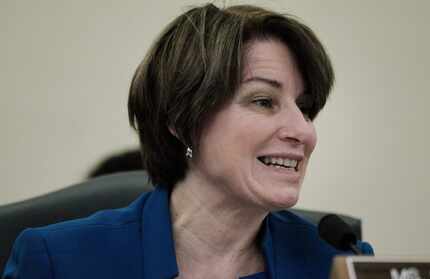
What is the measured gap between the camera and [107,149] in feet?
8.47

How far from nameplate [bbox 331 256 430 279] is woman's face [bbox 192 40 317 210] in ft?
1.51

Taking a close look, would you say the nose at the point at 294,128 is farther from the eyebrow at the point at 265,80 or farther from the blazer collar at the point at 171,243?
the blazer collar at the point at 171,243

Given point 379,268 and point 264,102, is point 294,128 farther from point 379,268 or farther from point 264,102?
point 379,268

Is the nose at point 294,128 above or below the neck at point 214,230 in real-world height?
above

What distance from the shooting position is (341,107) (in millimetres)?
2547

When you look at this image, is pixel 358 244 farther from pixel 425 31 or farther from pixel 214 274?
pixel 425 31

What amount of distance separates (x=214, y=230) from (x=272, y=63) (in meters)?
0.33

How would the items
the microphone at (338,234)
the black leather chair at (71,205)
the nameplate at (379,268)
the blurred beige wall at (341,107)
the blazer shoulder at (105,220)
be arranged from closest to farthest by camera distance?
the nameplate at (379,268) < the microphone at (338,234) < the blazer shoulder at (105,220) < the black leather chair at (71,205) < the blurred beige wall at (341,107)

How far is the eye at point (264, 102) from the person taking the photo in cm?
126

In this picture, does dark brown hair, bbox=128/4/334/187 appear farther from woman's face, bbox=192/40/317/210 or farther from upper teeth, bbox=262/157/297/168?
upper teeth, bbox=262/157/297/168

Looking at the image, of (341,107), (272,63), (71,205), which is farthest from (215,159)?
(341,107)

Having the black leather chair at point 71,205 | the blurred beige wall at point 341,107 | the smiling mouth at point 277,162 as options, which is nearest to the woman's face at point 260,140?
the smiling mouth at point 277,162

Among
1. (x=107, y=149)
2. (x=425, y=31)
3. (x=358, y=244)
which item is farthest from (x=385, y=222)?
(x=358, y=244)

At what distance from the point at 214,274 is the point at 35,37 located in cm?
157
